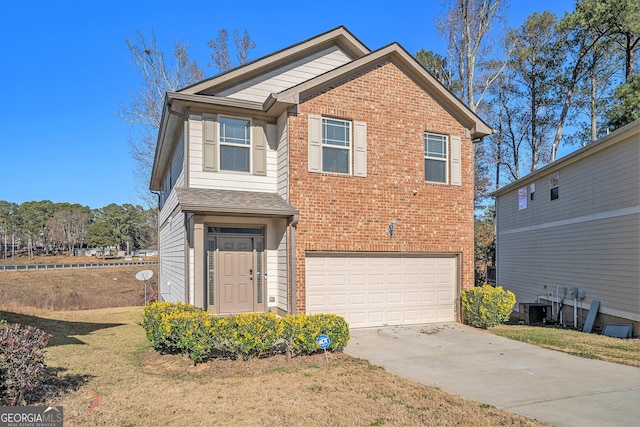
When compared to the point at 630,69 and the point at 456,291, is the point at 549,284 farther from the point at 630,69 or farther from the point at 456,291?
the point at 630,69

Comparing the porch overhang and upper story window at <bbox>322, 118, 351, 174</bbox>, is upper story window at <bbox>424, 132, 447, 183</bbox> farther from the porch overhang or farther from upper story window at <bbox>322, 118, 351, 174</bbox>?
the porch overhang

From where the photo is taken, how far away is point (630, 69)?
69.3 ft

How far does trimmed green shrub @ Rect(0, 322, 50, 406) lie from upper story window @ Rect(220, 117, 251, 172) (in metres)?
6.17

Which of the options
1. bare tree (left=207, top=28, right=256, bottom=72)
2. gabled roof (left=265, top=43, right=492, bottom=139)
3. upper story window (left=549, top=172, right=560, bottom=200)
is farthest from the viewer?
bare tree (left=207, top=28, right=256, bottom=72)

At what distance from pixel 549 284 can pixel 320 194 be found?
35.0 feet

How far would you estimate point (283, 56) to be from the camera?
12.0m

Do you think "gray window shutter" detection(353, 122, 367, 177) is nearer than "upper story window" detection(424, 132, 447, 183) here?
Yes

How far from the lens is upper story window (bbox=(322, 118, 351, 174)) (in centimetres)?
1091

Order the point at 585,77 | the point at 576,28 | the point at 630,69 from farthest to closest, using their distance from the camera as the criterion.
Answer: the point at 585,77, the point at 576,28, the point at 630,69

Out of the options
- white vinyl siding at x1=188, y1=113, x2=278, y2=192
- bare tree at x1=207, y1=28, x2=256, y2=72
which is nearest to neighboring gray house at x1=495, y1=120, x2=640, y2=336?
white vinyl siding at x1=188, y1=113, x2=278, y2=192

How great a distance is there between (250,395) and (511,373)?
14.0 ft

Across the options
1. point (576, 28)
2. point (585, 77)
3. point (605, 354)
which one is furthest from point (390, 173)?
point (585, 77)

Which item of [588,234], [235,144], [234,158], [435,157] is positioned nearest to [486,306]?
[435,157]

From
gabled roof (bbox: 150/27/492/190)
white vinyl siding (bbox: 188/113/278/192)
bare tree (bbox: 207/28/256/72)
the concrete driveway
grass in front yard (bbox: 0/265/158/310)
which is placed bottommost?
grass in front yard (bbox: 0/265/158/310)
